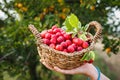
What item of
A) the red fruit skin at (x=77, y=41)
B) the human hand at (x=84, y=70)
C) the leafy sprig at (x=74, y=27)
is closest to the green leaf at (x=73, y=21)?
the leafy sprig at (x=74, y=27)


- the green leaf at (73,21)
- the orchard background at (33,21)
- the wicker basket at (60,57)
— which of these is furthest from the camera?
the orchard background at (33,21)

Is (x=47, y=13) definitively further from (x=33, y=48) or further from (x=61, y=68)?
(x=61, y=68)

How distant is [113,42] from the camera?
3561mm

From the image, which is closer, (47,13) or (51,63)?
(51,63)

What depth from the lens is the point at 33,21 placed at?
3514 millimetres

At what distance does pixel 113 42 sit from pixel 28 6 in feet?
3.09

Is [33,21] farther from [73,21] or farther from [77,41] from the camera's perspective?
[77,41]

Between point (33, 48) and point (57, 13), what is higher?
point (57, 13)

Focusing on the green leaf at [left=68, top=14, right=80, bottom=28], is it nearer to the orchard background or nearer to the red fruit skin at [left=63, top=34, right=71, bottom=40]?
the red fruit skin at [left=63, top=34, right=71, bottom=40]

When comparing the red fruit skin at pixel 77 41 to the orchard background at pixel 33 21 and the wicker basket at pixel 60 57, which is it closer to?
the wicker basket at pixel 60 57

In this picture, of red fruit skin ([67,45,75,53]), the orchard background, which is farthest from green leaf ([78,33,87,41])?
the orchard background

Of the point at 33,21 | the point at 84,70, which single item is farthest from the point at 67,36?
the point at 33,21

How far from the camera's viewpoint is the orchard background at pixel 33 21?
3.51m

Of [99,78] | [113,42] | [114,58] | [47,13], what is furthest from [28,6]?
[114,58]
